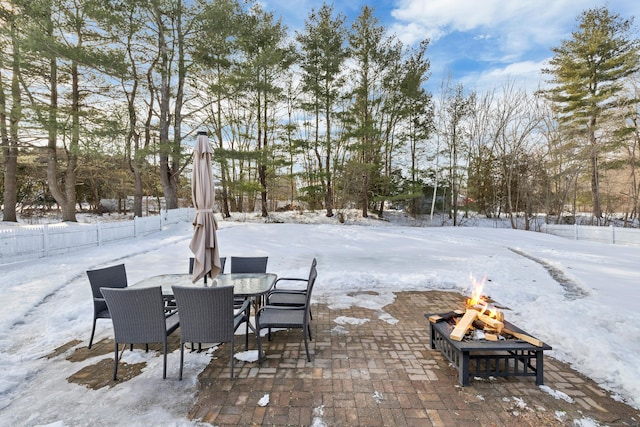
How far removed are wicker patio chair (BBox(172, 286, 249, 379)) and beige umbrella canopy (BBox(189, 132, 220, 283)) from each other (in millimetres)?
773

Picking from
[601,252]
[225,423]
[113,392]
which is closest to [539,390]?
[225,423]

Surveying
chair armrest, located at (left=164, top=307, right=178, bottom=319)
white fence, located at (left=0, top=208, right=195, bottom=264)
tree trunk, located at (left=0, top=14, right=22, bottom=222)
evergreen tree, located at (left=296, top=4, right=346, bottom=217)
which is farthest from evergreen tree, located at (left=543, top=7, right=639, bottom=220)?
tree trunk, located at (left=0, top=14, right=22, bottom=222)

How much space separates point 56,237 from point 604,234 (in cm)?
1888

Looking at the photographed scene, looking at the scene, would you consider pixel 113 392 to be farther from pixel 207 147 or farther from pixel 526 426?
pixel 526 426

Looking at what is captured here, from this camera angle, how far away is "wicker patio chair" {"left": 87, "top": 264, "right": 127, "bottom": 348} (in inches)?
137

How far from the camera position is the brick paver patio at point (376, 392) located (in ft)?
7.36

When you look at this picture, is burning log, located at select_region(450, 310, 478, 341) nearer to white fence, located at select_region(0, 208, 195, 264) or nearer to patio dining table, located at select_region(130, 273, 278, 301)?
patio dining table, located at select_region(130, 273, 278, 301)

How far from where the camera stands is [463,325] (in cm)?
293

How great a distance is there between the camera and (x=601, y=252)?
909 centimetres

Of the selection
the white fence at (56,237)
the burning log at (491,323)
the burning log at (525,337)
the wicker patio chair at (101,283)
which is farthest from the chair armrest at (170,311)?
the white fence at (56,237)

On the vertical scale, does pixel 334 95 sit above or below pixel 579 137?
above

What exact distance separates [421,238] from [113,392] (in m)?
11.2

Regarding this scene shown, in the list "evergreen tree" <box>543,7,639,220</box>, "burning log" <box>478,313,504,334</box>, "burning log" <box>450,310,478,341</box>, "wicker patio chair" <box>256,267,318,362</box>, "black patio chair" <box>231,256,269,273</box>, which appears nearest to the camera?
"burning log" <box>450,310,478,341</box>

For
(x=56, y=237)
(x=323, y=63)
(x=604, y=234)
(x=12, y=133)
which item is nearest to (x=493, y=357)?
(x=56, y=237)
